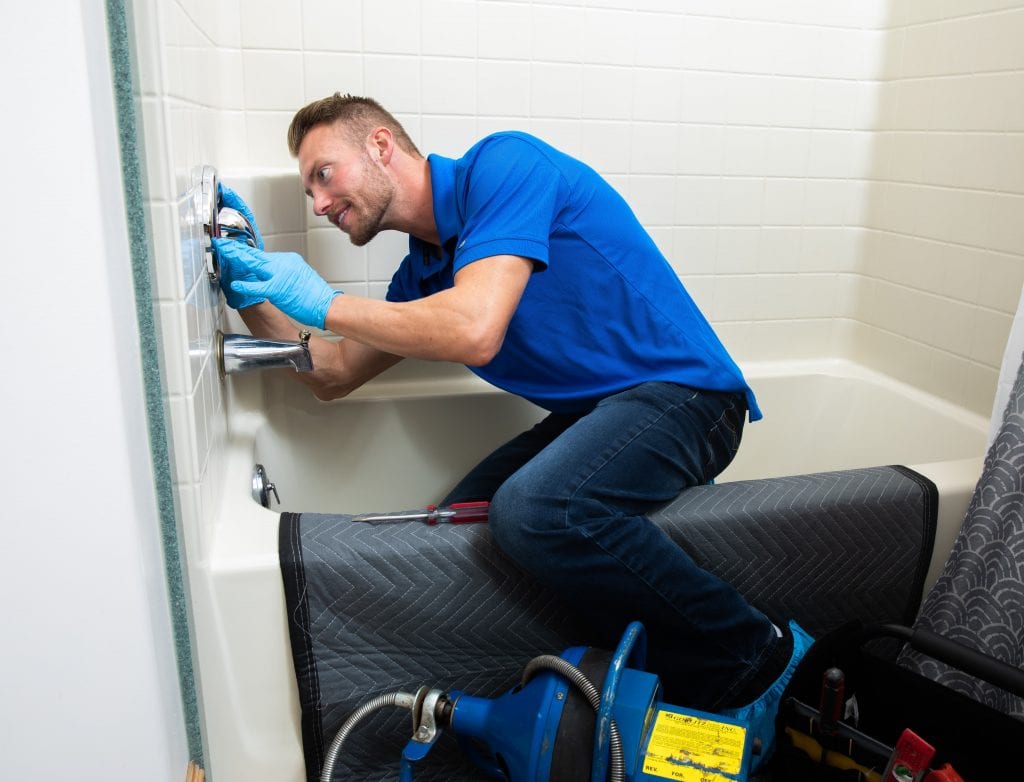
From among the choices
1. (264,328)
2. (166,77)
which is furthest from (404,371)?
(166,77)

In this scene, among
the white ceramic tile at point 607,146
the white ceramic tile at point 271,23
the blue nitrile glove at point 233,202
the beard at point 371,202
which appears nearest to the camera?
the blue nitrile glove at point 233,202

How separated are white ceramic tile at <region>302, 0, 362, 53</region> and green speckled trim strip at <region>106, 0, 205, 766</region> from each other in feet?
2.70

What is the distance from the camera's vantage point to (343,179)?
1416mm

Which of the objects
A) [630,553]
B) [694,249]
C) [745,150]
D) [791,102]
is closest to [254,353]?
[630,553]

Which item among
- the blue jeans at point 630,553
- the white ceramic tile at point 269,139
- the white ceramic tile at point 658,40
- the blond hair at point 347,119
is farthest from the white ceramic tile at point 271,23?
the blue jeans at point 630,553

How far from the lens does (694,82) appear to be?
184 cm

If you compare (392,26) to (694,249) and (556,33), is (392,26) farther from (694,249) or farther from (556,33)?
(694,249)

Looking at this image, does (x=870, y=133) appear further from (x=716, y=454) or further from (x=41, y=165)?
(x=41, y=165)

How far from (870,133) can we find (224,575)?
1.64 meters

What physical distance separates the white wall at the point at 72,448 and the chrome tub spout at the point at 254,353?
36 centimetres

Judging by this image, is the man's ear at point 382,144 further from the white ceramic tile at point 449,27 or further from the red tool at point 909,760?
the red tool at point 909,760

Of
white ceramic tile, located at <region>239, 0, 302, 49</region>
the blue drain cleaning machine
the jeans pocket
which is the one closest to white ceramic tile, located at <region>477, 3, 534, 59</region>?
white ceramic tile, located at <region>239, 0, 302, 49</region>

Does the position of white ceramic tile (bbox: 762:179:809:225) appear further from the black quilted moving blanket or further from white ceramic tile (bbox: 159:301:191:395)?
white ceramic tile (bbox: 159:301:191:395)

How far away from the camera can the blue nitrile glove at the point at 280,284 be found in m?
1.22
